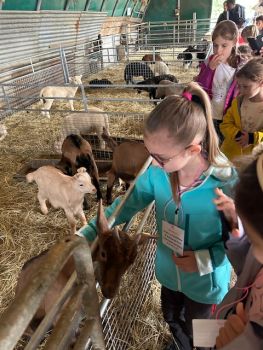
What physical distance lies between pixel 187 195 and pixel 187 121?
0.34m

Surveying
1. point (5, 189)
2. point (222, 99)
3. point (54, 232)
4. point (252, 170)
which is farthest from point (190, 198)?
point (5, 189)

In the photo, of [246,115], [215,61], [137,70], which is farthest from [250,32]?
[137,70]

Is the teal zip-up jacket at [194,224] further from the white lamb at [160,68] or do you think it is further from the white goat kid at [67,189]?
the white lamb at [160,68]

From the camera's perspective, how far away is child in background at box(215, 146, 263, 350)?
2.62ft

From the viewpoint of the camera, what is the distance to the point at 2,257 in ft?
9.94

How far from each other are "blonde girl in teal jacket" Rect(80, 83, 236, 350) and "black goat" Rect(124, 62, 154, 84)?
8.36m

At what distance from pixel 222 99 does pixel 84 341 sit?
2.65 metres

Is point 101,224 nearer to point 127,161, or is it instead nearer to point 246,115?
point 246,115

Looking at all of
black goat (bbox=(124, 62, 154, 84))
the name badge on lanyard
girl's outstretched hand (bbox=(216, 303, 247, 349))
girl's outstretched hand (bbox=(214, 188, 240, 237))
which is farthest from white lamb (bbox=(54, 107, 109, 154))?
black goat (bbox=(124, 62, 154, 84))

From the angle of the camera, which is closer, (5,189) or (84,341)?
(84,341)

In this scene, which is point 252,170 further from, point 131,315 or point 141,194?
point 131,315

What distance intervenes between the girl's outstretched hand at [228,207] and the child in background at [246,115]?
1.17 m

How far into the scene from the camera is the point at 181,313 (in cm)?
186

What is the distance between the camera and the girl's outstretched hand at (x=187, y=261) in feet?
4.71
